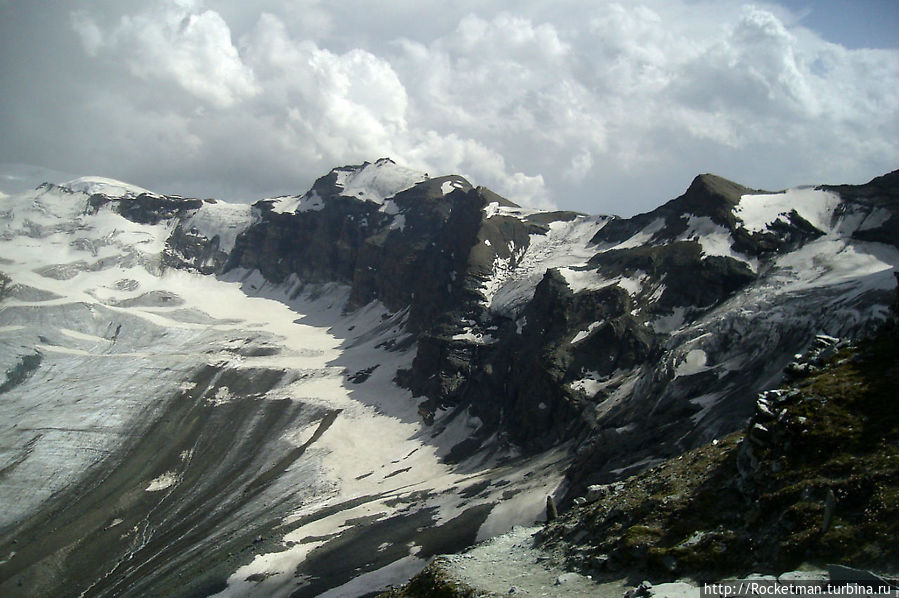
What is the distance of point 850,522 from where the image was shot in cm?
→ 2116

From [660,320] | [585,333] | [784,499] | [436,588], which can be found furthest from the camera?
[585,333]

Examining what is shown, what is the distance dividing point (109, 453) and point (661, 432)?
130 metres

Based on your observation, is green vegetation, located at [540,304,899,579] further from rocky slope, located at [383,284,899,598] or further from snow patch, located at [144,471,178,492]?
snow patch, located at [144,471,178,492]

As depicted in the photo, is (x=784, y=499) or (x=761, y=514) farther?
(x=761, y=514)

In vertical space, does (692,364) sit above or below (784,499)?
above

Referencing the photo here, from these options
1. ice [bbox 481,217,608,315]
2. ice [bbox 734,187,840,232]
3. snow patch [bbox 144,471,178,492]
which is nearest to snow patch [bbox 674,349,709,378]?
ice [bbox 734,187,840,232]

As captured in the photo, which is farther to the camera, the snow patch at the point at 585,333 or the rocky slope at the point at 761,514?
the snow patch at the point at 585,333

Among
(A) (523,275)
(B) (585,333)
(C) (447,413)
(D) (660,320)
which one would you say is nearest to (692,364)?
(D) (660,320)

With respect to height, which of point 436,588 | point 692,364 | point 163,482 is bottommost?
point 163,482

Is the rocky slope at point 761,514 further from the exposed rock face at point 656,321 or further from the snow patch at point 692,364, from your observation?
the snow patch at point 692,364

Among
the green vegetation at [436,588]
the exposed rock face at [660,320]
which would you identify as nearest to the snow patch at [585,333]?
the exposed rock face at [660,320]

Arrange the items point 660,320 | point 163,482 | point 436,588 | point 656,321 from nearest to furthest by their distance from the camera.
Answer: point 436,588, point 660,320, point 656,321, point 163,482

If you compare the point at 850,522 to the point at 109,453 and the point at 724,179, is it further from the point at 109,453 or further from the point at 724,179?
the point at 109,453

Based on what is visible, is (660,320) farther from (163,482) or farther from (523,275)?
(163,482)
